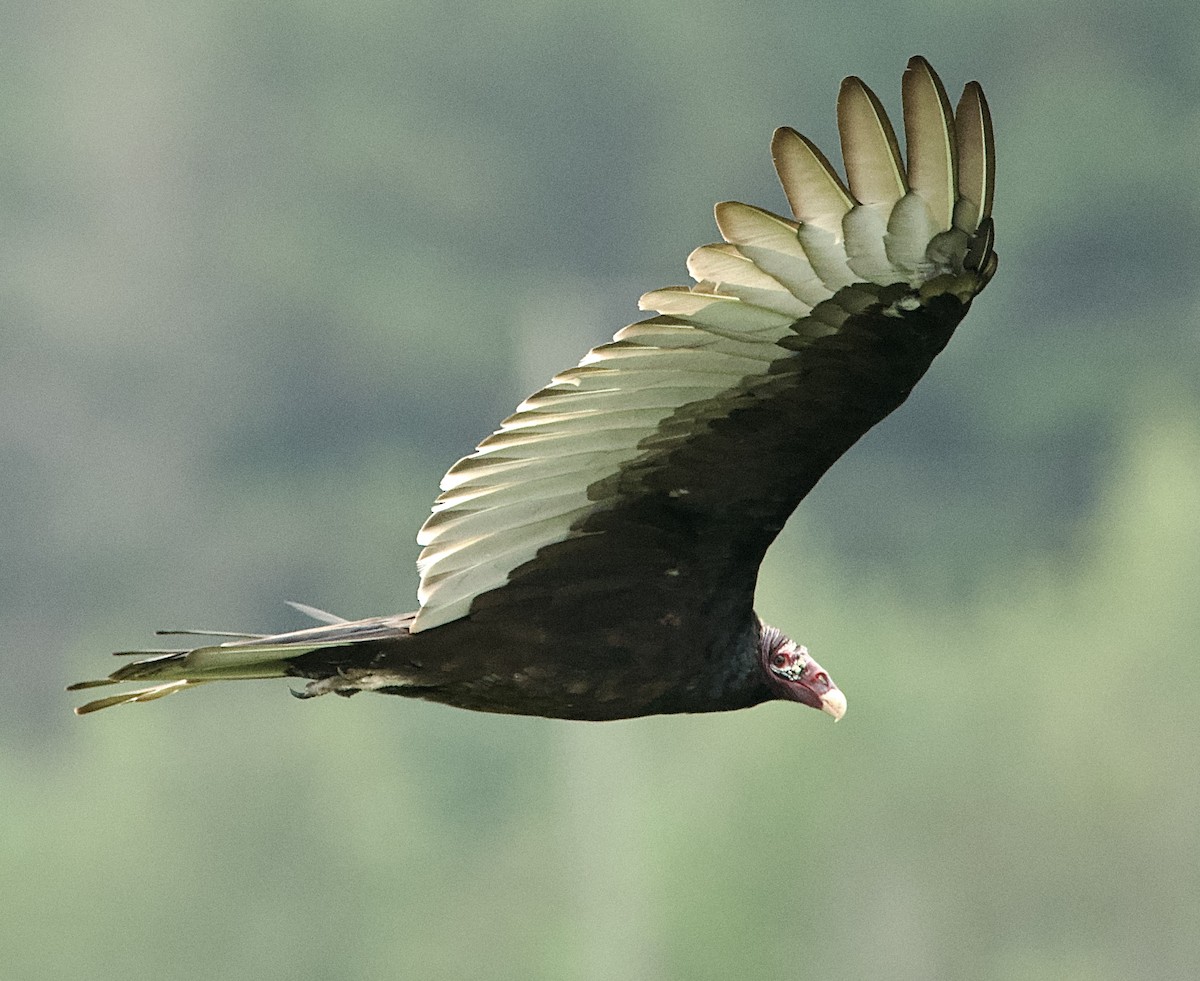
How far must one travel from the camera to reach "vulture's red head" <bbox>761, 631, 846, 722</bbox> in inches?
174

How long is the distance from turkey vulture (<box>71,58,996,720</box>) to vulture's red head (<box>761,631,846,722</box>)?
0.13m

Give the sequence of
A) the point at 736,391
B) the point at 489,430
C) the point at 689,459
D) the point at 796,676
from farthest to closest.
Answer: the point at 489,430
the point at 796,676
the point at 689,459
the point at 736,391

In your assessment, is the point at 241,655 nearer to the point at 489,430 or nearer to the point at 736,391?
the point at 736,391

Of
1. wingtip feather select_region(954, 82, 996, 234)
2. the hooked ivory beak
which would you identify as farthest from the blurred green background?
wingtip feather select_region(954, 82, 996, 234)

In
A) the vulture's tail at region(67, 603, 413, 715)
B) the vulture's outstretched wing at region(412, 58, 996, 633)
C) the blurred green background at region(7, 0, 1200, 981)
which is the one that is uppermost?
the blurred green background at region(7, 0, 1200, 981)

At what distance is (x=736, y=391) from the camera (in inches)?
146

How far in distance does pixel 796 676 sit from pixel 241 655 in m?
1.26

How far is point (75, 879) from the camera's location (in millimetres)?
26906

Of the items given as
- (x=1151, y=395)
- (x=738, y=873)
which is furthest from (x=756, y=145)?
(x=738, y=873)

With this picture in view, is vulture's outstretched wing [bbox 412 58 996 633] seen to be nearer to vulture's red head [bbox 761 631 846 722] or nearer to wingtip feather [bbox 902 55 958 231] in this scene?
wingtip feather [bbox 902 55 958 231]

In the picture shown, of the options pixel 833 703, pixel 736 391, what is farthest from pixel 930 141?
pixel 833 703

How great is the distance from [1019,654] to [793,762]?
22.3ft

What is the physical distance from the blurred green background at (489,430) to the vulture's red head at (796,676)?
61.9 ft

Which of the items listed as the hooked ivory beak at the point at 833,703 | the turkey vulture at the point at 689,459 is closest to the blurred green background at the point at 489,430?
the hooked ivory beak at the point at 833,703
